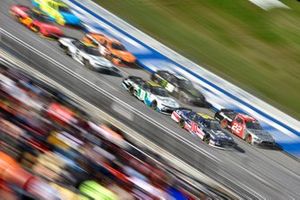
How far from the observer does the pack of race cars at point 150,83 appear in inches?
840

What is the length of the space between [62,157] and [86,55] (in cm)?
1101

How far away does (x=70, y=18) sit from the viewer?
24.9 m

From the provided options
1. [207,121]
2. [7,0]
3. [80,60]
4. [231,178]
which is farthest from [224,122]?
[7,0]

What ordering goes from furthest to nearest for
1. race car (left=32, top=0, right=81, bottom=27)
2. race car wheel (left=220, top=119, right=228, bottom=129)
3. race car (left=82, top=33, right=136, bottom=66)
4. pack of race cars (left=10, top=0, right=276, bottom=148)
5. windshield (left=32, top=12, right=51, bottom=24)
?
race car (left=32, top=0, right=81, bottom=27)
race car (left=82, top=33, right=136, bottom=66)
windshield (left=32, top=12, right=51, bottom=24)
race car wheel (left=220, top=119, right=228, bottom=129)
pack of race cars (left=10, top=0, right=276, bottom=148)

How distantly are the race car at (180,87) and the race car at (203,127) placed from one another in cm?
167

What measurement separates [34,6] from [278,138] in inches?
458

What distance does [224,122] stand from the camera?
22.9m

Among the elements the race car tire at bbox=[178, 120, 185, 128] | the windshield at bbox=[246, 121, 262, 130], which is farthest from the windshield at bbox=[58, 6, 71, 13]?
the windshield at bbox=[246, 121, 262, 130]

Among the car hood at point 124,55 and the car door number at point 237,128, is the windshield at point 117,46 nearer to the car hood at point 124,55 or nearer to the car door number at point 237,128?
the car hood at point 124,55

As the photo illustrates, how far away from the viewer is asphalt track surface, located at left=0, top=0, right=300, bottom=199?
18.2 m

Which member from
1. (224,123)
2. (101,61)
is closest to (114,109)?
(101,61)

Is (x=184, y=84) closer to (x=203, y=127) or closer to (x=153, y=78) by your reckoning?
(x=153, y=78)

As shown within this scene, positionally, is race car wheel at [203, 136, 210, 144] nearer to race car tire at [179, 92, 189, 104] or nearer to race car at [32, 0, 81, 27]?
race car tire at [179, 92, 189, 104]

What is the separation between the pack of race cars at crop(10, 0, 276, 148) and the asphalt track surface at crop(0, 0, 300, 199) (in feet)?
0.94
